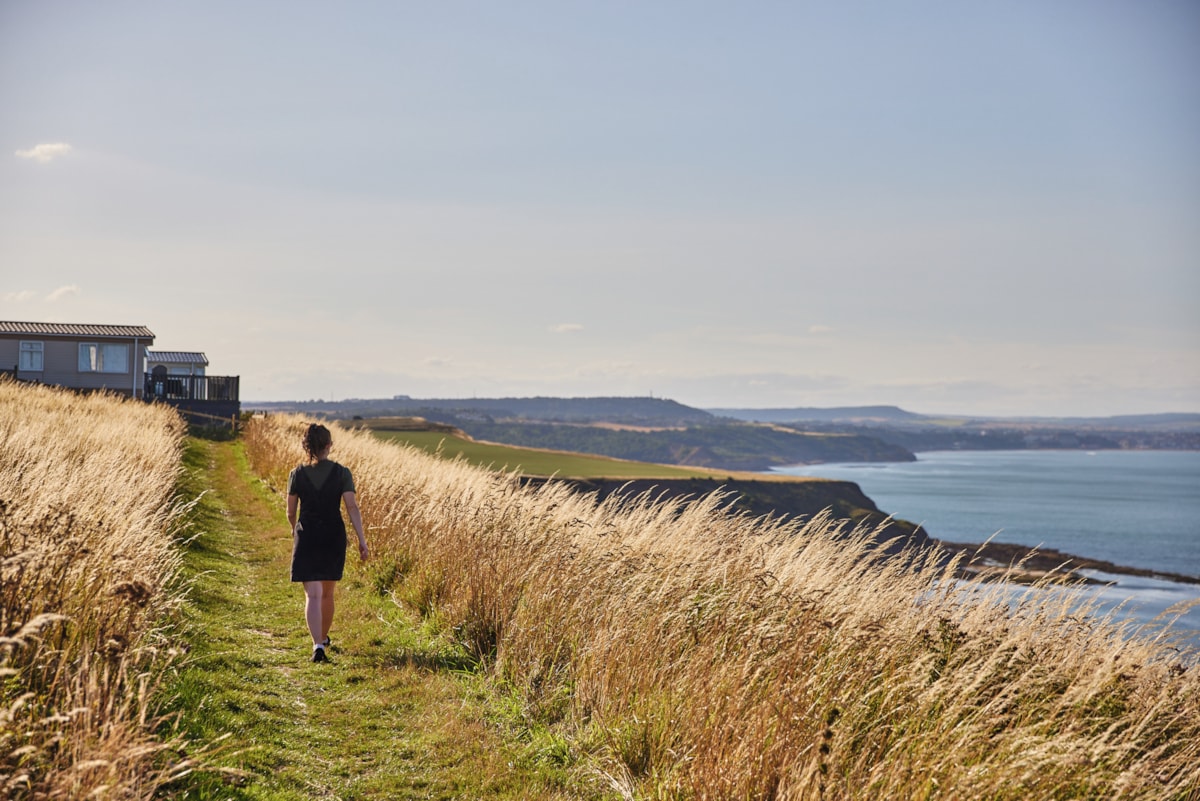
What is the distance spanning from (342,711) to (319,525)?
6.26ft

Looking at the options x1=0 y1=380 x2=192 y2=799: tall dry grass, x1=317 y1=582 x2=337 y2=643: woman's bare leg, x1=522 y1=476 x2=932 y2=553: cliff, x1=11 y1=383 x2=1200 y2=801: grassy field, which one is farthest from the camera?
x1=522 y1=476 x2=932 y2=553: cliff

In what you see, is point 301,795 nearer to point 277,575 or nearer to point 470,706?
point 470,706

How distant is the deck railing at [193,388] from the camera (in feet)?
140

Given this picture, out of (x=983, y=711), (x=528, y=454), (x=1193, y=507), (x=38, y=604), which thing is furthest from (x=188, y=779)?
(x=1193, y=507)

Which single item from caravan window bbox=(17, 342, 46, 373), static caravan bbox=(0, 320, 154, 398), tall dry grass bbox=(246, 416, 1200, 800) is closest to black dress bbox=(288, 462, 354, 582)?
tall dry grass bbox=(246, 416, 1200, 800)

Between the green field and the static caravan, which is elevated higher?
the static caravan

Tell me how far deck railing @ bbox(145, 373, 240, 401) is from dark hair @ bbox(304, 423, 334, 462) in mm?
37634

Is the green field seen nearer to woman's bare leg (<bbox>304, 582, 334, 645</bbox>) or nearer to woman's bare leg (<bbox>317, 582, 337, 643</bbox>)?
woman's bare leg (<bbox>317, 582, 337, 643</bbox>)

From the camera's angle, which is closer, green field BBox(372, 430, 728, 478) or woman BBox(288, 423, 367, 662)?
woman BBox(288, 423, 367, 662)

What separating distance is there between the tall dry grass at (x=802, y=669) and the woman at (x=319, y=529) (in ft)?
4.21

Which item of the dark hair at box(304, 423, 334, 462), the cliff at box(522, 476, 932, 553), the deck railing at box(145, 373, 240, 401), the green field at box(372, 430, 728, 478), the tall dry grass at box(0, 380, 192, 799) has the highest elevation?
the deck railing at box(145, 373, 240, 401)

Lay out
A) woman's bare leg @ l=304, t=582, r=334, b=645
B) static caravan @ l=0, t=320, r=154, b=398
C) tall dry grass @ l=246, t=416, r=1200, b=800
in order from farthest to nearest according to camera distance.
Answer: static caravan @ l=0, t=320, r=154, b=398 < woman's bare leg @ l=304, t=582, r=334, b=645 < tall dry grass @ l=246, t=416, r=1200, b=800

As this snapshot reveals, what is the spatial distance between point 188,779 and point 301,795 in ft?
2.31

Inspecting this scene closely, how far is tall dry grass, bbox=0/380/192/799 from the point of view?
3.77 meters
